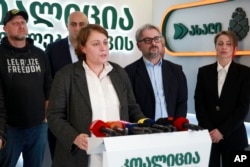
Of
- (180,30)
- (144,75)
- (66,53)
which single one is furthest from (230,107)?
(180,30)

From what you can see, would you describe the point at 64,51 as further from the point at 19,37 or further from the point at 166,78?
the point at 166,78

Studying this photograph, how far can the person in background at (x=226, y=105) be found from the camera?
3.16 meters

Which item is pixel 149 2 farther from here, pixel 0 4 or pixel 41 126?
pixel 41 126

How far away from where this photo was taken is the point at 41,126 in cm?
319

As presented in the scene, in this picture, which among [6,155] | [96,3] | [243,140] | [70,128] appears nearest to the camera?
[70,128]

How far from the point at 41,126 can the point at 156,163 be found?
5.96ft

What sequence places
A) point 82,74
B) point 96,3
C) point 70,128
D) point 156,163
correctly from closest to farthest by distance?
1. point 156,163
2. point 70,128
3. point 82,74
4. point 96,3

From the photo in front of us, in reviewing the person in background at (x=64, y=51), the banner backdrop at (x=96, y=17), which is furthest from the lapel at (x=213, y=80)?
the banner backdrop at (x=96, y=17)

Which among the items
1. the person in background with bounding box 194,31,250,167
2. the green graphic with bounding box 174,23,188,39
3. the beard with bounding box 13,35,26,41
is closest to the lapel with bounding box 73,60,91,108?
the beard with bounding box 13,35,26,41

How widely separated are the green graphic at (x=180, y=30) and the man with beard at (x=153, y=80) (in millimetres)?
1794

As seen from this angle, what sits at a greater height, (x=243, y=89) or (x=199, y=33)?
(x=199, y=33)

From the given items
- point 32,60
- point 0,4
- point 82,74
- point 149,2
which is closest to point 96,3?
point 149,2

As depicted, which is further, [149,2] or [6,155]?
[149,2]

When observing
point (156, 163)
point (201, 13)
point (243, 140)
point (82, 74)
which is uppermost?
point (201, 13)
